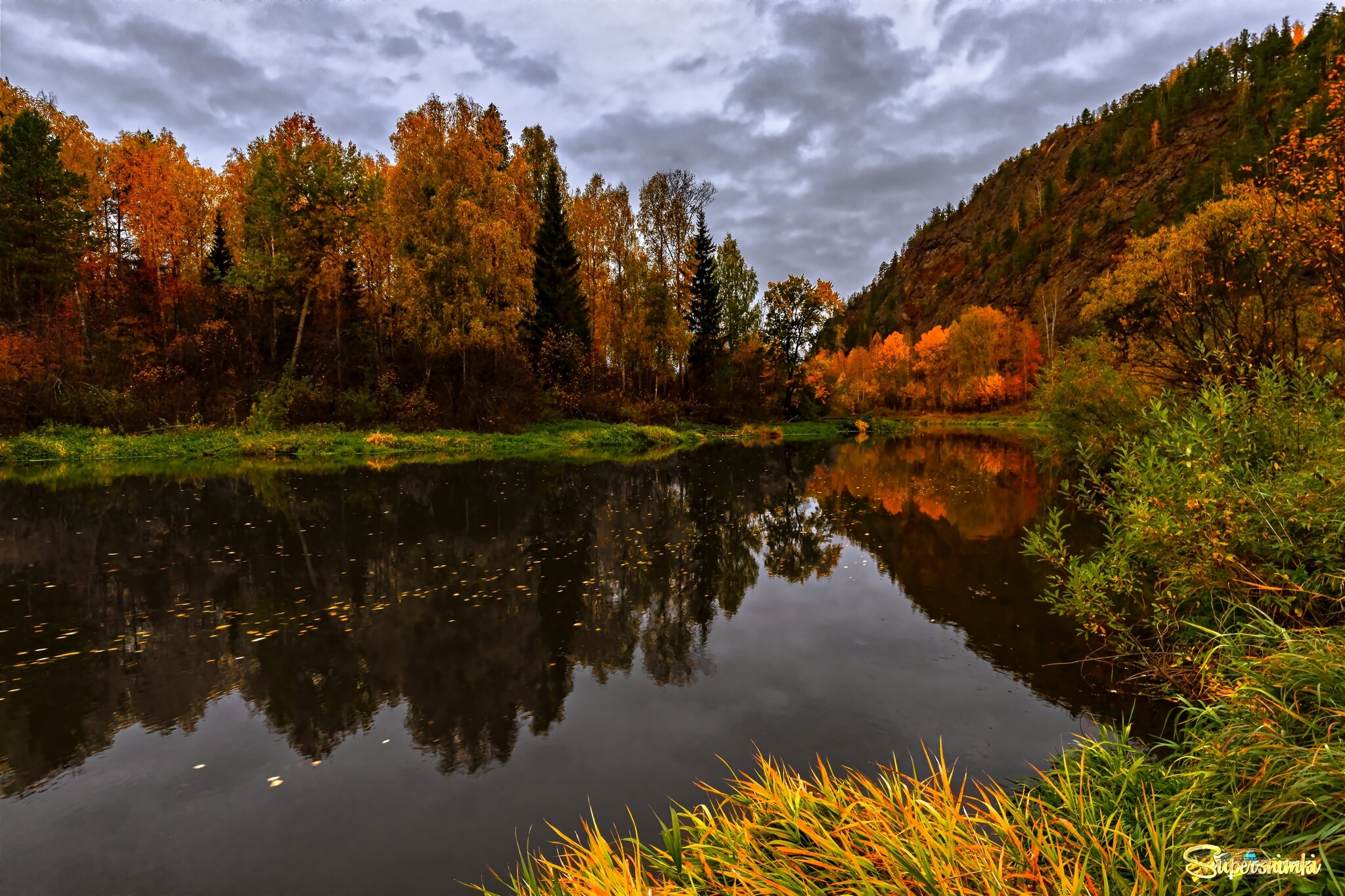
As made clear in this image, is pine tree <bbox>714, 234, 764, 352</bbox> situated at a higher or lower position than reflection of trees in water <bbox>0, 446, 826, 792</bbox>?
higher

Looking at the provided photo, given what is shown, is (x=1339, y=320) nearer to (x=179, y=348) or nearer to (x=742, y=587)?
(x=742, y=587)

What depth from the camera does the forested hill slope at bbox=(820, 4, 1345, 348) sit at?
98.4 meters

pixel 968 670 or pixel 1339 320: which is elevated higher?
pixel 1339 320

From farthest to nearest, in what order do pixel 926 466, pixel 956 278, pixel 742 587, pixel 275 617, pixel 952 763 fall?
pixel 956 278 → pixel 926 466 → pixel 742 587 → pixel 275 617 → pixel 952 763

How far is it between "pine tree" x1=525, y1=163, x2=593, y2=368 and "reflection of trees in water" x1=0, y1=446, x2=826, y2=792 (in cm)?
2430

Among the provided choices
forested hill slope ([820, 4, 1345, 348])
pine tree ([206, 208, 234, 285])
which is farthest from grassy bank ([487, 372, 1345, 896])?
forested hill slope ([820, 4, 1345, 348])

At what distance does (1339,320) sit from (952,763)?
53.5 ft

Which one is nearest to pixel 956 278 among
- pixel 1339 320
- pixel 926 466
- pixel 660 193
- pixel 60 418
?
pixel 660 193

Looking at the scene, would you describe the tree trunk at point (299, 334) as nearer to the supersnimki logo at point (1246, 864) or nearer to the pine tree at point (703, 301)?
the pine tree at point (703, 301)

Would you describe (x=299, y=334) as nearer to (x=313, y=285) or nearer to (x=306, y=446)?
(x=313, y=285)

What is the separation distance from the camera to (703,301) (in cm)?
4909

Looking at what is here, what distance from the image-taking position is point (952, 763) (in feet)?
18.0

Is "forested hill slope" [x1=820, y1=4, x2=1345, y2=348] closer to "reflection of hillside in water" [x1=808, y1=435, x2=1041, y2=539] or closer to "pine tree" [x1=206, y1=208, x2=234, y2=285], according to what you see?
"reflection of hillside in water" [x1=808, y1=435, x2=1041, y2=539]

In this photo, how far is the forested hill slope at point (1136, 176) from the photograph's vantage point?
98.4 meters
